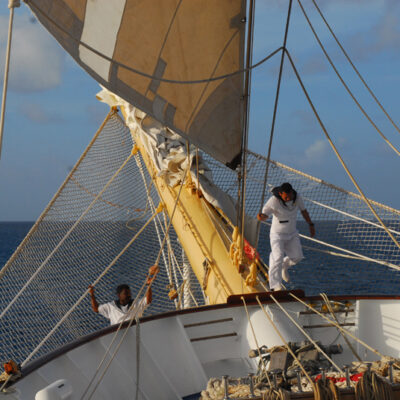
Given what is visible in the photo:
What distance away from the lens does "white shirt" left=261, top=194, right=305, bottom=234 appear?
688 cm

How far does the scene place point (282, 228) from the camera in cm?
700

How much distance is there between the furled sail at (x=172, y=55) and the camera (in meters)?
5.11

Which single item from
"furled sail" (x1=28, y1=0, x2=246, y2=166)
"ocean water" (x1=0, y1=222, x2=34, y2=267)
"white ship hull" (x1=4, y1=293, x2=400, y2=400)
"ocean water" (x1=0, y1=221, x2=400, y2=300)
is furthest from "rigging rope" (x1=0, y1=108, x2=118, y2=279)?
"ocean water" (x1=0, y1=222, x2=34, y2=267)

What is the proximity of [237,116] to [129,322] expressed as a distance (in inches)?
78.9

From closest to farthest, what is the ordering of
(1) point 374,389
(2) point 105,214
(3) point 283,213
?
(1) point 374,389, (3) point 283,213, (2) point 105,214

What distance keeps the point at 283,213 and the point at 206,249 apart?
38.0 inches

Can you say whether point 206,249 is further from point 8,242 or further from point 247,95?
point 8,242

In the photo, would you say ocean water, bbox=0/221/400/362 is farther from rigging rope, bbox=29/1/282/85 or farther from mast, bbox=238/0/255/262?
rigging rope, bbox=29/1/282/85

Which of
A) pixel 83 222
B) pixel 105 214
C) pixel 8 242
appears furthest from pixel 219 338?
pixel 8 242

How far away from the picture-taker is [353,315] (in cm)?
648

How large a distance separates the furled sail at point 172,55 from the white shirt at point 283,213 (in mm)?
842

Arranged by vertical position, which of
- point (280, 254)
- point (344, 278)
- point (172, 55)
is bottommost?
point (280, 254)

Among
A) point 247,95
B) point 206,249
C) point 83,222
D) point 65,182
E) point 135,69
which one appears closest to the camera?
point 135,69

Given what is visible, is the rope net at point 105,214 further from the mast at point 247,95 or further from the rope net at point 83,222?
the mast at point 247,95
